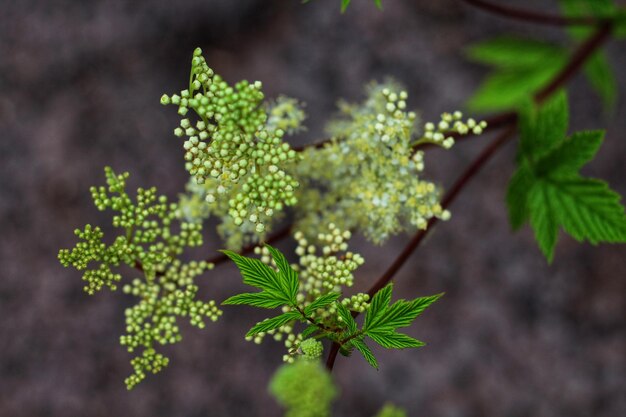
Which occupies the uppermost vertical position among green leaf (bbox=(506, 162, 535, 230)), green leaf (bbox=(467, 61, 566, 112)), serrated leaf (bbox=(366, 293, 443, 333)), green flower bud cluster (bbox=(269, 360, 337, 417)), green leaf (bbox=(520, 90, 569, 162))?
green leaf (bbox=(467, 61, 566, 112))

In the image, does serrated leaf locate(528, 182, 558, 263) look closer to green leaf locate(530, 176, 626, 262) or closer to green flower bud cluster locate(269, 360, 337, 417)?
green leaf locate(530, 176, 626, 262)

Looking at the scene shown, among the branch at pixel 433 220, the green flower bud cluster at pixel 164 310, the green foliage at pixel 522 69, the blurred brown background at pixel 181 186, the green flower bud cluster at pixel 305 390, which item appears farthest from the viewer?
the blurred brown background at pixel 181 186

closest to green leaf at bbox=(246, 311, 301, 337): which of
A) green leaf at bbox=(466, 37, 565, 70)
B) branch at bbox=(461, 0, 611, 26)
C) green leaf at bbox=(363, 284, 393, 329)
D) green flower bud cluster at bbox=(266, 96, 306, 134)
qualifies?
green leaf at bbox=(363, 284, 393, 329)

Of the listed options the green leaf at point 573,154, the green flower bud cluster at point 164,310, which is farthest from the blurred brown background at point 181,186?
the green flower bud cluster at point 164,310

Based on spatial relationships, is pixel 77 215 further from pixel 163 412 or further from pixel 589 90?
pixel 589 90

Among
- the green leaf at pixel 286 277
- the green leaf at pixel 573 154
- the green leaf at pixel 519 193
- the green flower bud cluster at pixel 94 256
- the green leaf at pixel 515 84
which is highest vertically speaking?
the green leaf at pixel 515 84

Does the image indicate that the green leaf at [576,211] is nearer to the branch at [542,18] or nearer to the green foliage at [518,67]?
the branch at [542,18]

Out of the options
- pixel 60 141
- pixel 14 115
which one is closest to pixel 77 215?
pixel 60 141
